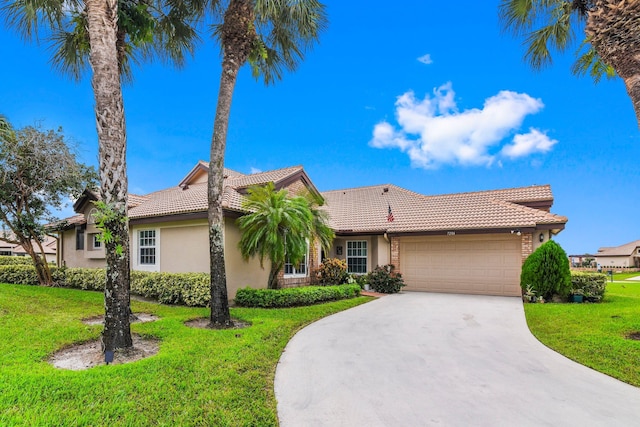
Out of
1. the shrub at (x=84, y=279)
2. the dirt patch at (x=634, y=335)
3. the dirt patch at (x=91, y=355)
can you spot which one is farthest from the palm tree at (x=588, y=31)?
the shrub at (x=84, y=279)

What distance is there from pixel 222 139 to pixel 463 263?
1174cm

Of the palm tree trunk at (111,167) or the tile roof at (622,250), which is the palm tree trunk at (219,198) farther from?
the tile roof at (622,250)

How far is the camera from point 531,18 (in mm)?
9664

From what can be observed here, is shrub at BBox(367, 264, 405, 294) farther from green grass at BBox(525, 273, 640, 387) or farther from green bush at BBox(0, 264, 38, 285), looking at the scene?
green bush at BBox(0, 264, 38, 285)

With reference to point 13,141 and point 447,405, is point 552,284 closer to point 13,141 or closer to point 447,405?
point 447,405

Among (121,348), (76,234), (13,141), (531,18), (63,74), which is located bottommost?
(121,348)

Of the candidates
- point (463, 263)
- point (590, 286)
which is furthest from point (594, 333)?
point (463, 263)

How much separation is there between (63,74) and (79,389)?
395 inches

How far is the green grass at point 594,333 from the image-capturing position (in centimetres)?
558

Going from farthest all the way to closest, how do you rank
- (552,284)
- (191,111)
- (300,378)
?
(191,111)
(552,284)
(300,378)

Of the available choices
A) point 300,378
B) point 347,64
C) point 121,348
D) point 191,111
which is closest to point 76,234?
point 191,111

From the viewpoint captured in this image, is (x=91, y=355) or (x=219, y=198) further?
(x=219, y=198)

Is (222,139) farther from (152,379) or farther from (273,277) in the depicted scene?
(273,277)

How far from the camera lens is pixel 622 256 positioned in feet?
183
